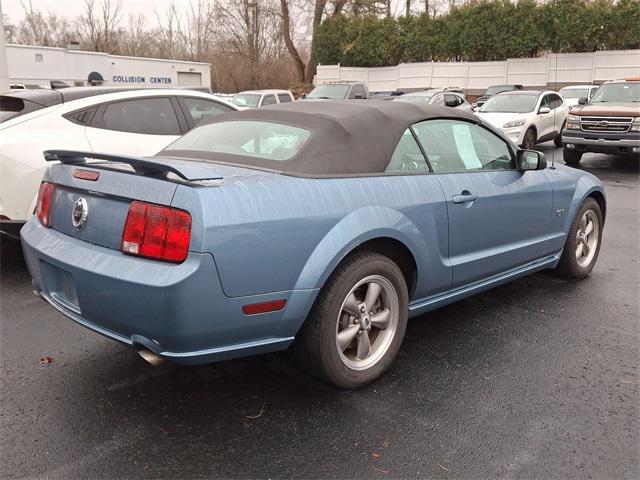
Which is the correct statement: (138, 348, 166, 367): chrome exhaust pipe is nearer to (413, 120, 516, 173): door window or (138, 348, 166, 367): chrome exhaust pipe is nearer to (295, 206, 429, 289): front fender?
(295, 206, 429, 289): front fender

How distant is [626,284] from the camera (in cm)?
510

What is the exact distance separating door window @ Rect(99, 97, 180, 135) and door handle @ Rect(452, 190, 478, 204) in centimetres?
361

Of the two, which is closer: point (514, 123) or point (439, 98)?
point (514, 123)

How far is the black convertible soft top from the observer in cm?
316

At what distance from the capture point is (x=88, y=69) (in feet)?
79.5

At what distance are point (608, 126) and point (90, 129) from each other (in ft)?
35.2

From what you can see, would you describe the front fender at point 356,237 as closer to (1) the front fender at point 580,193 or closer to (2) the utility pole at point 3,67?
(1) the front fender at point 580,193

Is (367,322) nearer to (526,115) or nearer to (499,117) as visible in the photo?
(499,117)

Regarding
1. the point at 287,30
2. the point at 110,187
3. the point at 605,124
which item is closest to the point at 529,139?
the point at 605,124

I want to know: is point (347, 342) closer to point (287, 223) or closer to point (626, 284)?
point (287, 223)

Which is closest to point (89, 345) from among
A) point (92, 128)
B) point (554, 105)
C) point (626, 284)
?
point (92, 128)

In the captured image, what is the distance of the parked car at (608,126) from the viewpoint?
11906 mm

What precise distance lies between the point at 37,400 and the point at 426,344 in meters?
2.33

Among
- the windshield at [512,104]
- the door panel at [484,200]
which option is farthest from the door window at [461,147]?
the windshield at [512,104]
